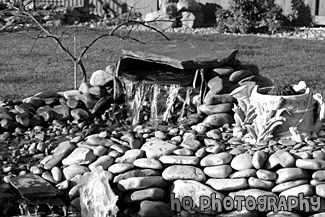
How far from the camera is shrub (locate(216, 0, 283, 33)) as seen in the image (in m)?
12.9

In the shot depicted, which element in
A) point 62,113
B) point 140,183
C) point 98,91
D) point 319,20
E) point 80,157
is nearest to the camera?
point 140,183

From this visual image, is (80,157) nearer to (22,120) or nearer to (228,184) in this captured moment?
(228,184)

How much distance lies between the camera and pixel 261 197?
4.39 m

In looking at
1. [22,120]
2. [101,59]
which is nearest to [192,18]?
[101,59]

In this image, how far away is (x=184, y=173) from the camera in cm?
461

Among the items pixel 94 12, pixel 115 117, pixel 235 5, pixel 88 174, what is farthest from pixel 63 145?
pixel 94 12

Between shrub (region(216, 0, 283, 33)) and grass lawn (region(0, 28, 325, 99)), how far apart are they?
0.70m

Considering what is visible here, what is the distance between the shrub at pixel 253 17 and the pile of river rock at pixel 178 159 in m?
7.16

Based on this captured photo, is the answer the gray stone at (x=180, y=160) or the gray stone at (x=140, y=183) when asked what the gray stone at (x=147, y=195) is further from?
the gray stone at (x=180, y=160)

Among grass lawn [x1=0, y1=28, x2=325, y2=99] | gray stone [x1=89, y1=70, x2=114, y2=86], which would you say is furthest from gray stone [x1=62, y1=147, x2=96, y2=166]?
grass lawn [x1=0, y1=28, x2=325, y2=99]

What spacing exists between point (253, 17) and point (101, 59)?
4.01 m

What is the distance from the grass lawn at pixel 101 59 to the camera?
835cm

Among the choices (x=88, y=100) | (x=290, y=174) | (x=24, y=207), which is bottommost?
(x=24, y=207)

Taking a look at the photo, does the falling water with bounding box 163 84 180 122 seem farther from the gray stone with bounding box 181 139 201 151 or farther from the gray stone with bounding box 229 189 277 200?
the gray stone with bounding box 229 189 277 200
